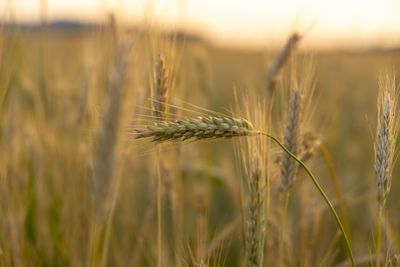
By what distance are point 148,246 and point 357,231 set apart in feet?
3.88

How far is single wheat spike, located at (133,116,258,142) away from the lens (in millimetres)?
1056

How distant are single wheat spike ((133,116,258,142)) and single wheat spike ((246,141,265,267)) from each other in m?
0.12

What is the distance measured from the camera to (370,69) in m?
6.12

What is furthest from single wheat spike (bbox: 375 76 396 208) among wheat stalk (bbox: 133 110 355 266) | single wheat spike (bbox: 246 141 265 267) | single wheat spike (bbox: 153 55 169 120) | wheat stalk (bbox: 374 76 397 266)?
single wheat spike (bbox: 153 55 169 120)

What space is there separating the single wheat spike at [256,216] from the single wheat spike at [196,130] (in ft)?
0.38

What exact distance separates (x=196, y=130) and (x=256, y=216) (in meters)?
0.23

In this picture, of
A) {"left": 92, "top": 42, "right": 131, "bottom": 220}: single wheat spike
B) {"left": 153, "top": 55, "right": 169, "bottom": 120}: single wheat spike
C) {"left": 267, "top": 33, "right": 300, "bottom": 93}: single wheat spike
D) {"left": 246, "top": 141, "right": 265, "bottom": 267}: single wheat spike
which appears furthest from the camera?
{"left": 267, "top": 33, "right": 300, "bottom": 93}: single wheat spike

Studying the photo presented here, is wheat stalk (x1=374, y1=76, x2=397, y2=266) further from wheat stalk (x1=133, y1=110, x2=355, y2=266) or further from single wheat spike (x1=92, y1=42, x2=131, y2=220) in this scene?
single wheat spike (x1=92, y1=42, x2=131, y2=220)

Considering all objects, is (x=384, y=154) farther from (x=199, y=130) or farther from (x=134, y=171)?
(x=134, y=171)

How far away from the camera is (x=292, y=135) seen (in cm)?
134

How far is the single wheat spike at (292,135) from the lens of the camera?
134cm

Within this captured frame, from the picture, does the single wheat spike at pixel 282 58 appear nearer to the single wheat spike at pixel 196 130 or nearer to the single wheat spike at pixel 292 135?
the single wheat spike at pixel 292 135

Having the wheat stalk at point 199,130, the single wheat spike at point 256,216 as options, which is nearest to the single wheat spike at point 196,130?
the wheat stalk at point 199,130

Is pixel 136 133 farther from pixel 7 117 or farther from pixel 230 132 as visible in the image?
pixel 7 117
